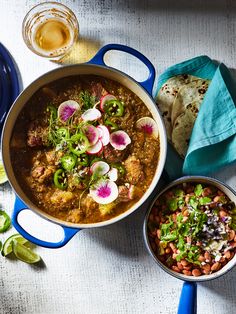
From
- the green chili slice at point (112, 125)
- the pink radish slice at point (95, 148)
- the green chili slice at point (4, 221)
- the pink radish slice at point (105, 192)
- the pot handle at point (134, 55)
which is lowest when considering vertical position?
the green chili slice at point (4, 221)

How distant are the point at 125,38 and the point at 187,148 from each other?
0.64 meters

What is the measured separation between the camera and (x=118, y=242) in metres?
2.70

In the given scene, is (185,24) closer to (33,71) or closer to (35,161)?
(33,71)

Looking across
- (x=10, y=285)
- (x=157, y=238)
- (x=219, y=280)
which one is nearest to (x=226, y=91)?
(x=157, y=238)

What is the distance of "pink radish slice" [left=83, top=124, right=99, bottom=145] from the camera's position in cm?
245

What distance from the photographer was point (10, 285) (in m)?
2.73

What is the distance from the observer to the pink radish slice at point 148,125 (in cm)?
250

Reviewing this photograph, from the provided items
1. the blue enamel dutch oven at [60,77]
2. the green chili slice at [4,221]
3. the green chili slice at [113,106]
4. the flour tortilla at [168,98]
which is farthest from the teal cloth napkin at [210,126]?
the green chili slice at [4,221]

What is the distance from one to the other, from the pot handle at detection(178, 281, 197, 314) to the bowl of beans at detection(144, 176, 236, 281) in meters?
0.05

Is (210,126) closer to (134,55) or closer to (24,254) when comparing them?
(134,55)

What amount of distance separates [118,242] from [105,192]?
0.37 metres

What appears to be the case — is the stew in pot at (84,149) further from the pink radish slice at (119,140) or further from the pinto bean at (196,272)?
the pinto bean at (196,272)

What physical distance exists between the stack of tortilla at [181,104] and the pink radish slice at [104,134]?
13.2 inches

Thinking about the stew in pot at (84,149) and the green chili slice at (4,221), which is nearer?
the stew in pot at (84,149)
